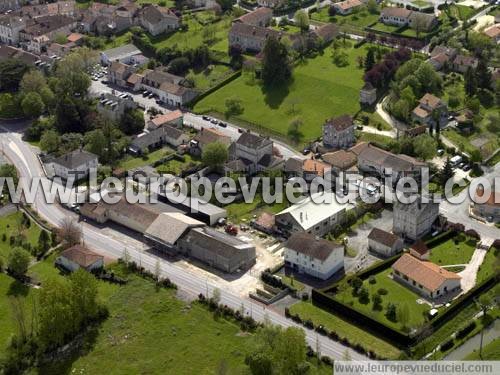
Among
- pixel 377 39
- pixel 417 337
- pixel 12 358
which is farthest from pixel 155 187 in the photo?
pixel 377 39

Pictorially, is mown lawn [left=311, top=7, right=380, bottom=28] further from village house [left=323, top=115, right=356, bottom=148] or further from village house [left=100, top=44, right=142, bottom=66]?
village house [left=323, top=115, right=356, bottom=148]

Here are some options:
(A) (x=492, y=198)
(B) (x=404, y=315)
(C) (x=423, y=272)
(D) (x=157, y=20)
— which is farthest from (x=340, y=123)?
(D) (x=157, y=20)

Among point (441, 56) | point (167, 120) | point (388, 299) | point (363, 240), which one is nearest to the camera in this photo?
point (388, 299)

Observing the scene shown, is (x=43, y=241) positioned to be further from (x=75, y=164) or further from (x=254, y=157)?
(x=254, y=157)

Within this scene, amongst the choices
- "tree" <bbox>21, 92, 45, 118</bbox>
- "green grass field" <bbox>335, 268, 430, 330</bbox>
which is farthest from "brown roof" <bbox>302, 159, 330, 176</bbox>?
"tree" <bbox>21, 92, 45, 118</bbox>

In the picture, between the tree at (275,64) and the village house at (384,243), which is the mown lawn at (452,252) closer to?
the village house at (384,243)

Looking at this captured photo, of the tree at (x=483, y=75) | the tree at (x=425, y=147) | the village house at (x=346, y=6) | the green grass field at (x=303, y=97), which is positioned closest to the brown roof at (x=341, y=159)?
the green grass field at (x=303, y=97)
